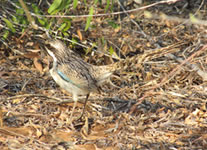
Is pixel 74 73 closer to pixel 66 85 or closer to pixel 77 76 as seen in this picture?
pixel 77 76

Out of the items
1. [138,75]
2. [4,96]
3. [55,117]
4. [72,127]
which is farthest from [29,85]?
[138,75]

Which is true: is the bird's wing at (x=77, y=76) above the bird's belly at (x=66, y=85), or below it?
above

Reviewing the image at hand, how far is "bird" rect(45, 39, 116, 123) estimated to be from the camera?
19.6 ft

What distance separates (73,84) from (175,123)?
183 cm

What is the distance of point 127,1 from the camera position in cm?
995

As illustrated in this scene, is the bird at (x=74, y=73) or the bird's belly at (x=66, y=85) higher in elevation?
the bird at (x=74, y=73)

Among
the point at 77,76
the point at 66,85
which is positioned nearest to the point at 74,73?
the point at 77,76

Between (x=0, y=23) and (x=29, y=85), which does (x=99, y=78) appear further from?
(x=0, y=23)

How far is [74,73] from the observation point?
5.97 meters

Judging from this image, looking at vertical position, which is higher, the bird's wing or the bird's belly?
the bird's wing

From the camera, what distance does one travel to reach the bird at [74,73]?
596 centimetres

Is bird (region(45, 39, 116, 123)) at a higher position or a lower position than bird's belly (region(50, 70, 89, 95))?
higher

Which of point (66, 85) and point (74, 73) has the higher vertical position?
point (74, 73)

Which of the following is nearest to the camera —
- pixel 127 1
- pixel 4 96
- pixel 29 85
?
pixel 4 96
